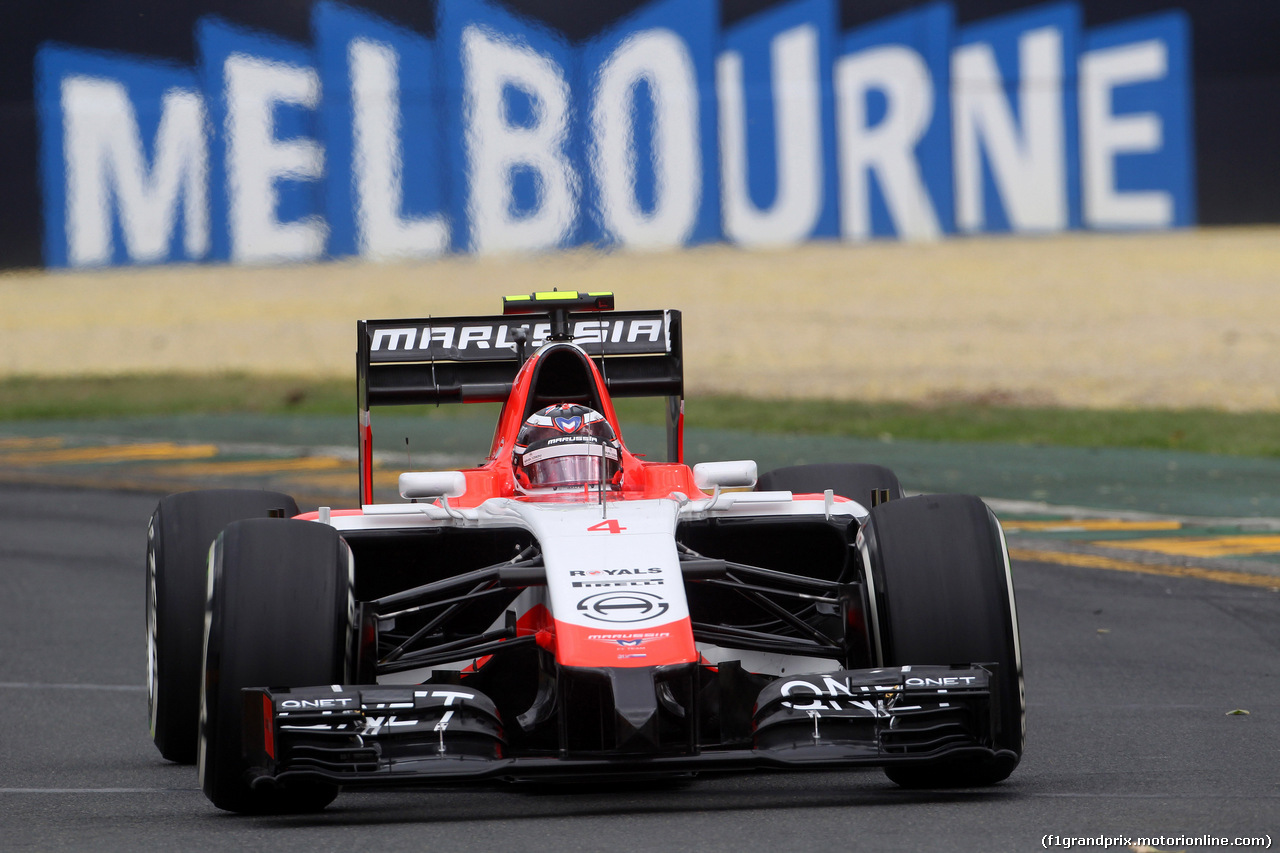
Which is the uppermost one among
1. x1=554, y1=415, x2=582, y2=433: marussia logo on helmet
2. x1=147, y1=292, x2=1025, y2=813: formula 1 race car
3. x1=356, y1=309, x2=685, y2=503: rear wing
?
x1=356, y1=309, x2=685, y2=503: rear wing

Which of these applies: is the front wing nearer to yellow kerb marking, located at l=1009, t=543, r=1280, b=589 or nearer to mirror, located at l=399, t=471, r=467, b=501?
mirror, located at l=399, t=471, r=467, b=501

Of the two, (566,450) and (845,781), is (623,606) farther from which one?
(566,450)

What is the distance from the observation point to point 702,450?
16.3 m

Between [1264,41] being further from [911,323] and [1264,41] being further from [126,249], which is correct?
[126,249]

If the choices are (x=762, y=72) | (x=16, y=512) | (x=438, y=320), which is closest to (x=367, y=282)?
(x=762, y=72)

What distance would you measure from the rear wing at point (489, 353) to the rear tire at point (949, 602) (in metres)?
2.24

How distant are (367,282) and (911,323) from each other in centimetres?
793

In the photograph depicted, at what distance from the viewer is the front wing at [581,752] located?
506cm

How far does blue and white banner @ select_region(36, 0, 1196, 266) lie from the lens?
2498cm

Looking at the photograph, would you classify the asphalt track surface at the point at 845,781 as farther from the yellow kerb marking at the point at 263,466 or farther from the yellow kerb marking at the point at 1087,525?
the yellow kerb marking at the point at 263,466

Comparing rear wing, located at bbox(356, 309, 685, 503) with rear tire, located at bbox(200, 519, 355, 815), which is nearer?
rear tire, located at bbox(200, 519, 355, 815)

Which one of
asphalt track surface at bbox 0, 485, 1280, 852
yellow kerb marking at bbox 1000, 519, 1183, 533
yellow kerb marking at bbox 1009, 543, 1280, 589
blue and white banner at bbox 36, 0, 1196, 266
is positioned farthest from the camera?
blue and white banner at bbox 36, 0, 1196, 266

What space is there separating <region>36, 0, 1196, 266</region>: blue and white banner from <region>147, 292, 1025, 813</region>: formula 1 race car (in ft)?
58.3

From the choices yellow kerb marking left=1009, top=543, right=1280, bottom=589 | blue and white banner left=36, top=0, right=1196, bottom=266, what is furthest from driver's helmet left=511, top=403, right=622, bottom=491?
blue and white banner left=36, top=0, right=1196, bottom=266
